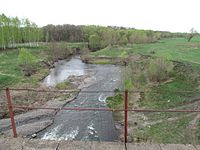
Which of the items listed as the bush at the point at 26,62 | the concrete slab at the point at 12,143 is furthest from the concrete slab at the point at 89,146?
the bush at the point at 26,62

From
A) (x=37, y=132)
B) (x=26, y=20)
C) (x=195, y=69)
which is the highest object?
(x=26, y=20)

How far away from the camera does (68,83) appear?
107 ft

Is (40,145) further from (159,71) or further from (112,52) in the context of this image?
(112,52)

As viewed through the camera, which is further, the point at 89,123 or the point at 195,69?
the point at 195,69

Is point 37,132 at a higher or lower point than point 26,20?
lower

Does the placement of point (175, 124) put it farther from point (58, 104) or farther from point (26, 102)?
point (26, 102)

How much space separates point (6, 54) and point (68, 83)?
25.0 meters

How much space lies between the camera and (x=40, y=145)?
4.74 metres

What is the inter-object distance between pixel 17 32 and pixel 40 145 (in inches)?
2457

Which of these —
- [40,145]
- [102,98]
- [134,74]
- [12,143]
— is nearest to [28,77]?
[102,98]

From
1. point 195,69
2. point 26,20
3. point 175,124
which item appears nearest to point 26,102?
point 175,124

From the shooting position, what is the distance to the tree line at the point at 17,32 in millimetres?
56844

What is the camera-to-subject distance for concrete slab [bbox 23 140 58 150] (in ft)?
15.2

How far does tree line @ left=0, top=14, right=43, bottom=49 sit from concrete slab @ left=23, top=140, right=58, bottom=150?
55529 millimetres
